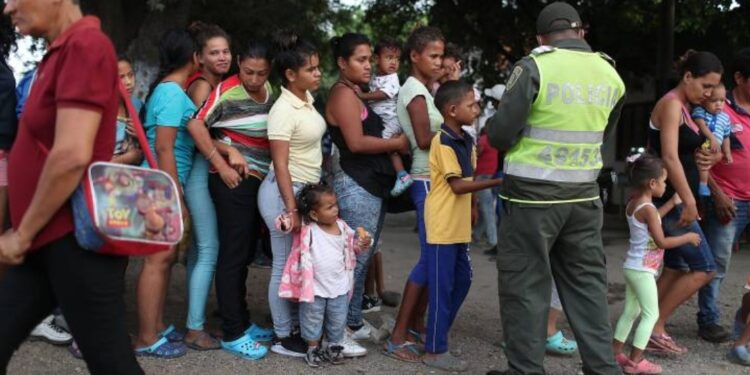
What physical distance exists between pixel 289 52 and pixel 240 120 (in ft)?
1.59

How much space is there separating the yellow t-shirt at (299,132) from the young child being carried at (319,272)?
6.4 inches

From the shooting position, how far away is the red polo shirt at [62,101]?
2.47 meters

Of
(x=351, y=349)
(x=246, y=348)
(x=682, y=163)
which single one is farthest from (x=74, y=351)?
(x=682, y=163)

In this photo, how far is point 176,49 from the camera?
445cm

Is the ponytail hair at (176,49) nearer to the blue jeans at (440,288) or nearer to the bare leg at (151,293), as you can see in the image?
the bare leg at (151,293)

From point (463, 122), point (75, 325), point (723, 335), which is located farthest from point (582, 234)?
point (75, 325)

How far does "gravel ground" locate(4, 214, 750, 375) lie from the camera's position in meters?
4.36

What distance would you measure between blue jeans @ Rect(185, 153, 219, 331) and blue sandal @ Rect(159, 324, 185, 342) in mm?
151

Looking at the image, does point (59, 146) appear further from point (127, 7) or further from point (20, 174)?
point (127, 7)

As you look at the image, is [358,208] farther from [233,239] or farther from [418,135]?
[233,239]

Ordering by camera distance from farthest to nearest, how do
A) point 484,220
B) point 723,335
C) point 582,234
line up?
1. point 484,220
2. point 723,335
3. point 582,234

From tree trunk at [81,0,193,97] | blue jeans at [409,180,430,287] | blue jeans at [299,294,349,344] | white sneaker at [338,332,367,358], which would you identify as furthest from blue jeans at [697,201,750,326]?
tree trunk at [81,0,193,97]

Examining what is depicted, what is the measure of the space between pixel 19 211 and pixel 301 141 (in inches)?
77.6

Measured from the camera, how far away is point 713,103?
4.98m
